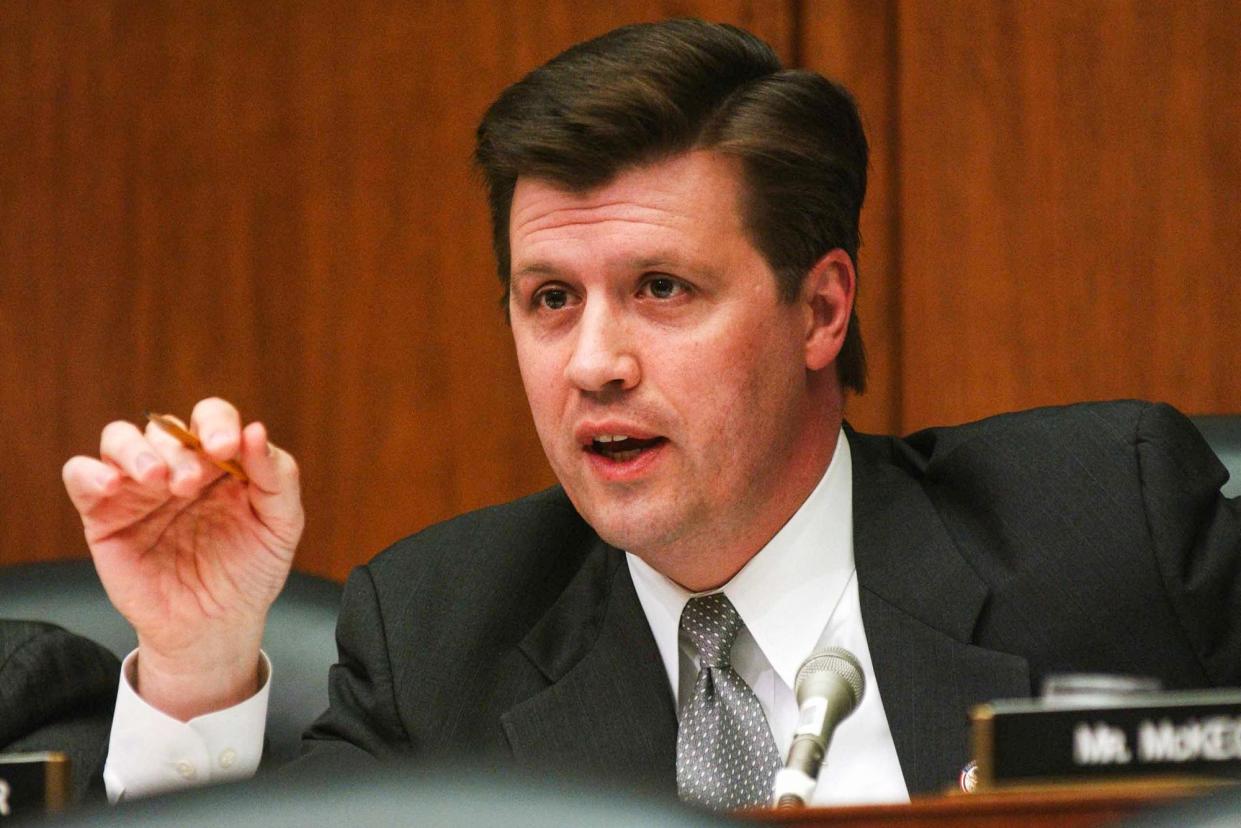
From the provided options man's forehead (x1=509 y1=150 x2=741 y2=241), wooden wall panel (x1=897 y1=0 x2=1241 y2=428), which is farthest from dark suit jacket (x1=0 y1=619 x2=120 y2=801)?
wooden wall panel (x1=897 y1=0 x2=1241 y2=428)

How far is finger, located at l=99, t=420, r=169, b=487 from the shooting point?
150cm

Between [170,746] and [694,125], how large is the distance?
82cm

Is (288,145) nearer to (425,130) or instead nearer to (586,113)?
(425,130)

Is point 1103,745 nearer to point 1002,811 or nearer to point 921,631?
point 1002,811

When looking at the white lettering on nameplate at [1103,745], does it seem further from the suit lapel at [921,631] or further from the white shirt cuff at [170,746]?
the white shirt cuff at [170,746]

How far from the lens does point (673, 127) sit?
174 centimetres

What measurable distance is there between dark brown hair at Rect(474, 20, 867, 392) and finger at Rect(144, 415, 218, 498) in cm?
50

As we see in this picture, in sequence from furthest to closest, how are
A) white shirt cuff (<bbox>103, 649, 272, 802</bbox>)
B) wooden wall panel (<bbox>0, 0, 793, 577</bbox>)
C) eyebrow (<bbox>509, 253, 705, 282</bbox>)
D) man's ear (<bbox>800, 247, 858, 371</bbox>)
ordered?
wooden wall panel (<bbox>0, 0, 793, 577</bbox>)
man's ear (<bbox>800, 247, 858, 371</bbox>)
eyebrow (<bbox>509, 253, 705, 282</bbox>)
white shirt cuff (<bbox>103, 649, 272, 802</bbox>)

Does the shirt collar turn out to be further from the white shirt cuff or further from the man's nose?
the white shirt cuff

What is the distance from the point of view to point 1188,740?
0.98m

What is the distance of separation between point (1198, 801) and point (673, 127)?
49.0 inches

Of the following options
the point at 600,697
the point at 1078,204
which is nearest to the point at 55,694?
the point at 600,697

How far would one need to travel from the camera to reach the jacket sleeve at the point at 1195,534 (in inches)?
65.6

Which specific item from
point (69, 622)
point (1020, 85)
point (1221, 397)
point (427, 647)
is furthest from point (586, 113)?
point (1221, 397)
